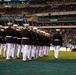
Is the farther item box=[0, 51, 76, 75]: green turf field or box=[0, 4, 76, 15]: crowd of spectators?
box=[0, 4, 76, 15]: crowd of spectators

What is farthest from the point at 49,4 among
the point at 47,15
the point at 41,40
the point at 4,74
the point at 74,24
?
the point at 4,74

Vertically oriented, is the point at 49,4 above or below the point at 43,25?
above

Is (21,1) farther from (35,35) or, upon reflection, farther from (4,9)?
(35,35)

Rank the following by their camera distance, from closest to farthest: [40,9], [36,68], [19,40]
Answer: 1. [36,68]
2. [19,40]
3. [40,9]

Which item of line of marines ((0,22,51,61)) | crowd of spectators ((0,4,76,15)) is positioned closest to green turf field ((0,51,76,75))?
line of marines ((0,22,51,61))

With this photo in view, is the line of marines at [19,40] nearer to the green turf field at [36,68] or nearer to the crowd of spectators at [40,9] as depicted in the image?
the green turf field at [36,68]

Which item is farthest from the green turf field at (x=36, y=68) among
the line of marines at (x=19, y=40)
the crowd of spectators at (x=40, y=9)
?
the crowd of spectators at (x=40, y=9)

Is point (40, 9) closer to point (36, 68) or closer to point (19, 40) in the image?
point (19, 40)

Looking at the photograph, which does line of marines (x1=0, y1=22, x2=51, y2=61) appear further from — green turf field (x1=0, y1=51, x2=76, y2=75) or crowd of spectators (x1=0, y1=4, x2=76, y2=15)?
crowd of spectators (x1=0, y1=4, x2=76, y2=15)

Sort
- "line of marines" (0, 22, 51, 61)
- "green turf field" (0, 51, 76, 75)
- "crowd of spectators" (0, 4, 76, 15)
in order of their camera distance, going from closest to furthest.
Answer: "green turf field" (0, 51, 76, 75)
"line of marines" (0, 22, 51, 61)
"crowd of spectators" (0, 4, 76, 15)

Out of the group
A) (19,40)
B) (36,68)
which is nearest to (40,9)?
(19,40)

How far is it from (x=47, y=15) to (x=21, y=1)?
269 inches

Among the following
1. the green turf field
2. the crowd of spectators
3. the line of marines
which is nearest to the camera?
the green turf field

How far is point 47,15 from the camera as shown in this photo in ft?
195
